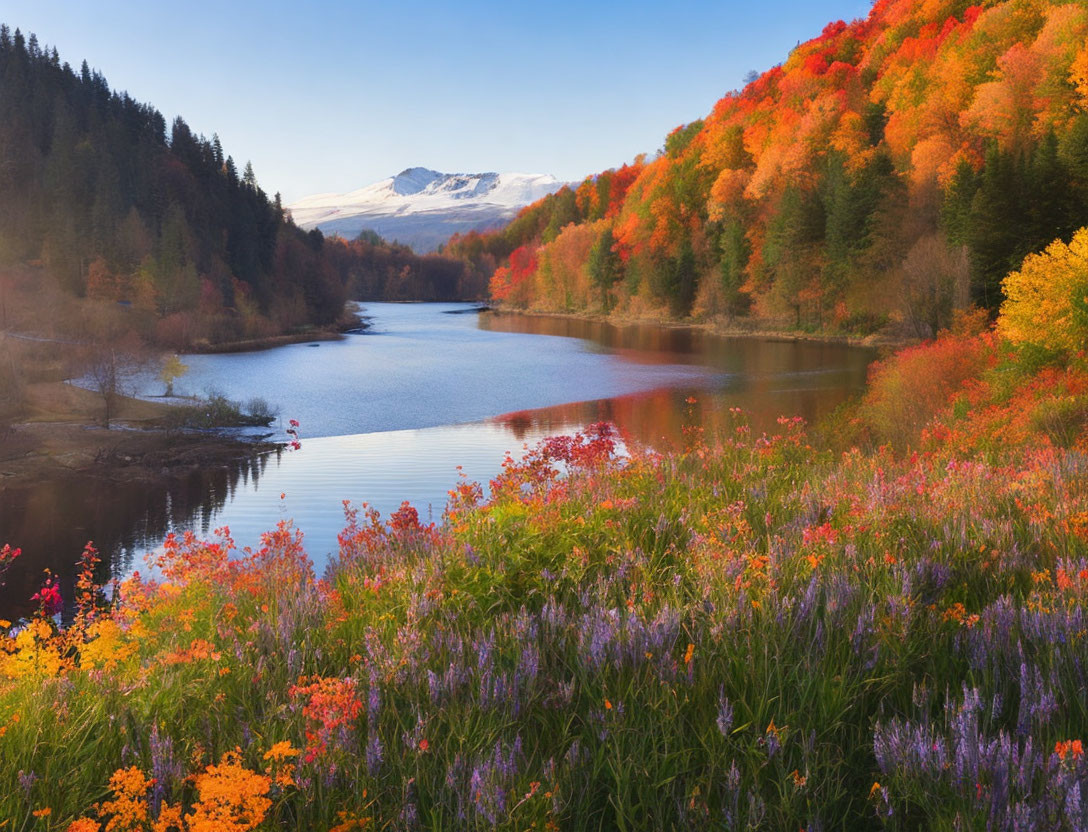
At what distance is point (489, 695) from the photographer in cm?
296

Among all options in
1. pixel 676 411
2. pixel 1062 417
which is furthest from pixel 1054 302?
pixel 676 411

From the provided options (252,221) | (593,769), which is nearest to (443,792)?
(593,769)

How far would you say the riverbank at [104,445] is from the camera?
955 inches

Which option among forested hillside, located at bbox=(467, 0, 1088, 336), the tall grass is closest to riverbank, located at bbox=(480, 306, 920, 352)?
forested hillside, located at bbox=(467, 0, 1088, 336)

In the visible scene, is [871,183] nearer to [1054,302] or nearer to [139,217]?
[1054,302]

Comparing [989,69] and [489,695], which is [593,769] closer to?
[489,695]

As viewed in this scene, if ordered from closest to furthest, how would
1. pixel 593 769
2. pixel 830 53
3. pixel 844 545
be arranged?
pixel 593 769 → pixel 844 545 → pixel 830 53

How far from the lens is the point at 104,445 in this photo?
1052 inches

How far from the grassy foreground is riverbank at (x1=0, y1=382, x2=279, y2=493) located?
70.7 ft

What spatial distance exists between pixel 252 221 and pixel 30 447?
3288 inches

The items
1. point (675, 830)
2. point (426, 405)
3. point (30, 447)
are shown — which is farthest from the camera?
point (426, 405)

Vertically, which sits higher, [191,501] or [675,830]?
[675,830]

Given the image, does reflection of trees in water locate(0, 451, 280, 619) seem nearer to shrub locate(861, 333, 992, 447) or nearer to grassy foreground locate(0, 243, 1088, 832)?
grassy foreground locate(0, 243, 1088, 832)

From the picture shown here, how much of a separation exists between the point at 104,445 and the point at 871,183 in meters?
53.6
